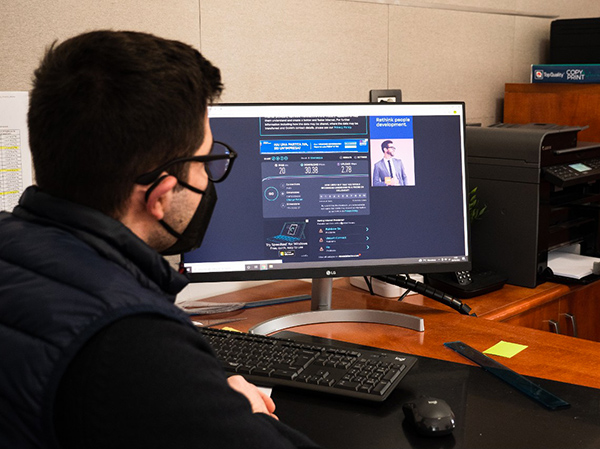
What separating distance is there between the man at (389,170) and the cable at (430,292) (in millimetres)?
300

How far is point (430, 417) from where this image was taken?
3.67ft

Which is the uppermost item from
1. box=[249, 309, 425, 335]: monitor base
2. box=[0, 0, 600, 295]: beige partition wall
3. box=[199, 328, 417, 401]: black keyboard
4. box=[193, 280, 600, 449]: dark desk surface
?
box=[0, 0, 600, 295]: beige partition wall

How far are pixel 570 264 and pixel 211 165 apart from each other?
1632 mm

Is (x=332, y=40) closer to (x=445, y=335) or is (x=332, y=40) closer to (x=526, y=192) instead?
(x=526, y=192)

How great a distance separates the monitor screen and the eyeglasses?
1.26 feet

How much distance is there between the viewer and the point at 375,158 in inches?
64.9

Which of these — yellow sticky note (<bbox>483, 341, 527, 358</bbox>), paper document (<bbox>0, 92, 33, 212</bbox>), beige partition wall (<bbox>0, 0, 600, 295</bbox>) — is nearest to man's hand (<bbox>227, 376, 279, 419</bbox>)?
yellow sticky note (<bbox>483, 341, 527, 358</bbox>)

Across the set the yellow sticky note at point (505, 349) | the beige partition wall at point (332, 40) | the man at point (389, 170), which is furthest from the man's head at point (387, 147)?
the beige partition wall at point (332, 40)

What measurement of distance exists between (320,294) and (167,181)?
0.89 m

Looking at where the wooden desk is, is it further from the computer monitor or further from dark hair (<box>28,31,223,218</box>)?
dark hair (<box>28,31,223,218</box>)

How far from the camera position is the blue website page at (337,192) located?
63.5 inches

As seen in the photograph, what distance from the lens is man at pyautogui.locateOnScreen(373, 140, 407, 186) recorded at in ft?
5.41

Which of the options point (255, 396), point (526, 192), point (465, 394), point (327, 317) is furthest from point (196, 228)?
point (526, 192)

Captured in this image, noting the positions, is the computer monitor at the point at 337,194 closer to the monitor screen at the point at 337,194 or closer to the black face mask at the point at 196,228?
the monitor screen at the point at 337,194
